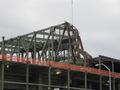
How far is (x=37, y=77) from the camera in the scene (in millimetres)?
88688

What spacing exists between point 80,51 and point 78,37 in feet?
12.7

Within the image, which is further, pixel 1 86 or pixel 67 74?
pixel 67 74

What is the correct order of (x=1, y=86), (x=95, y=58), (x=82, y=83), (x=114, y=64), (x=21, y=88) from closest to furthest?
(x=1, y=86) < (x=21, y=88) < (x=82, y=83) < (x=95, y=58) < (x=114, y=64)

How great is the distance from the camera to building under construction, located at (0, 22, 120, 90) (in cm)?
8271

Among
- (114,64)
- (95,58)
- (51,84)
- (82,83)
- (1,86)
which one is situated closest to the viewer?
(1,86)

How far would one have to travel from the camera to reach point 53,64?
86875 mm

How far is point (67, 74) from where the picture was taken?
91625 mm

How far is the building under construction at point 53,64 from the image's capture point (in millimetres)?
82706

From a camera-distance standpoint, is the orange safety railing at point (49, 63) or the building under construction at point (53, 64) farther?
the building under construction at point (53, 64)

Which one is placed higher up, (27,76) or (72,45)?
(72,45)

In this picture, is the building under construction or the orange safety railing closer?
the orange safety railing

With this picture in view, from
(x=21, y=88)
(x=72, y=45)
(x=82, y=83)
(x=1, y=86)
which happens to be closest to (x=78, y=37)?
(x=72, y=45)

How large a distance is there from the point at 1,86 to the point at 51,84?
17615 millimetres

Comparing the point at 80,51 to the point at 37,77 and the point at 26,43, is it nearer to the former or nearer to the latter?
the point at 26,43
